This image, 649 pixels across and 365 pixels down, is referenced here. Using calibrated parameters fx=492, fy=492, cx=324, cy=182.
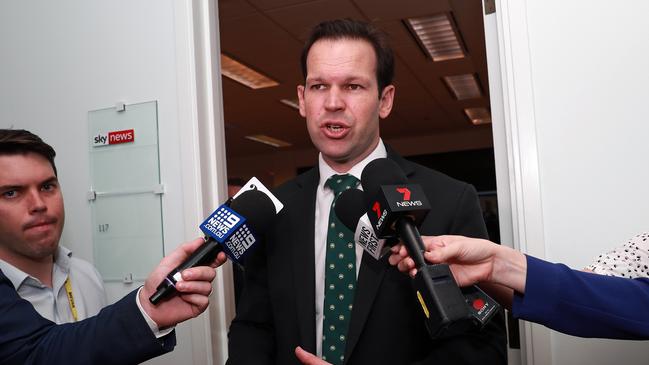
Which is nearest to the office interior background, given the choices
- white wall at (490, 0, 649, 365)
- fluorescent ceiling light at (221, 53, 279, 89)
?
white wall at (490, 0, 649, 365)

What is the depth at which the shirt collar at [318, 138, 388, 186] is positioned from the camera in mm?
1451

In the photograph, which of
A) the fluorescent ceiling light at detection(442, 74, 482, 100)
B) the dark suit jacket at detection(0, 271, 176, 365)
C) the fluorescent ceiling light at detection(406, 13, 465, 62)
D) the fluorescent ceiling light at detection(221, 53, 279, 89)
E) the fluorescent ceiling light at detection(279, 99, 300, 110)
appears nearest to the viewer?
the dark suit jacket at detection(0, 271, 176, 365)

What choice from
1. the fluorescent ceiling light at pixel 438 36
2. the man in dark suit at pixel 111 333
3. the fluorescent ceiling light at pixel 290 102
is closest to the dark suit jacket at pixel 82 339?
the man in dark suit at pixel 111 333

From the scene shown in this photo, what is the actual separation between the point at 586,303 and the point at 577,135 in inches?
27.7

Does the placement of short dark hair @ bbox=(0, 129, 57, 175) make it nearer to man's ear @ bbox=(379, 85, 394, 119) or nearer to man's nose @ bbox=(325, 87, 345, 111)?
man's nose @ bbox=(325, 87, 345, 111)

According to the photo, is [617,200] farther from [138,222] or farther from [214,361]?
[138,222]

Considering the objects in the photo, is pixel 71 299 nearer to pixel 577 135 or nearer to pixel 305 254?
pixel 305 254

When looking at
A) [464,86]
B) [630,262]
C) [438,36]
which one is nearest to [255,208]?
[630,262]

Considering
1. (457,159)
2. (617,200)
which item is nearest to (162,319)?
(617,200)

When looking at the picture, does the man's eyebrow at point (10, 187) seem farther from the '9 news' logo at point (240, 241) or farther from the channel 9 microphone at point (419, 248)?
the channel 9 microphone at point (419, 248)

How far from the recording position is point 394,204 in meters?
0.89

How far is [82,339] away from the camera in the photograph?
3.80 ft

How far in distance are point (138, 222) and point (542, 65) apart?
1614 millimetres

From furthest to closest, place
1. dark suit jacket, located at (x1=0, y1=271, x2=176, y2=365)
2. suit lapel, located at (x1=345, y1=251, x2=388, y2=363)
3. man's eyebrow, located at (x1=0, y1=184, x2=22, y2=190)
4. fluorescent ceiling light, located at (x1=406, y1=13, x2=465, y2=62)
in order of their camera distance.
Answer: fluorescent ceiling light, located at (x1=406, y1=13, x2=465, y2=62), man's eyebrow, located at (x1=0, y1=184, x2=22, y2=190), suit lapel, located at (x1=345, y1=251, x2=388, y2=363), dark suit jacket, located at (x1=0, y1=271, x2=176, y2=365)
